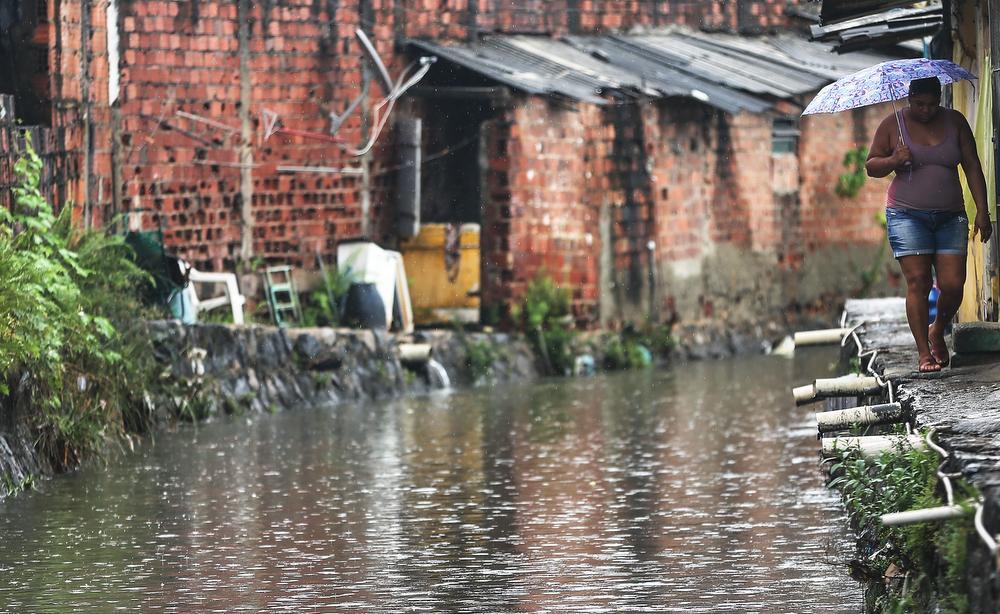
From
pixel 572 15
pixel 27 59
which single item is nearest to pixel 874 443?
pixel 27 59

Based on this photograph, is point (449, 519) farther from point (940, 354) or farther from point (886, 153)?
point (886, 153)

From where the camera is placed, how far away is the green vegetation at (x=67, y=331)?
1191 centimetres

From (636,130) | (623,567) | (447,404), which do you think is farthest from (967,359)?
(636,130)

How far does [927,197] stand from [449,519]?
3048mm

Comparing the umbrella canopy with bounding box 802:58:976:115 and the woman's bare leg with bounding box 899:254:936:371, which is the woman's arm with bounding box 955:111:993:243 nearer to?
the woman's bare leg with bounding box 899:254:936:371

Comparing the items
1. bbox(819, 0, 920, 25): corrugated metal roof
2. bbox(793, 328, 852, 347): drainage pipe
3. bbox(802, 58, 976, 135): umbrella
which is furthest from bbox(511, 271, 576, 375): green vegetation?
bbox(802, 58, 976, 135): umbrella

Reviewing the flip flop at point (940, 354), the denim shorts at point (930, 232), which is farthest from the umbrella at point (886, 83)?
A: the flip flop at point (940, 354)

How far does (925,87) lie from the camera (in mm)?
9492

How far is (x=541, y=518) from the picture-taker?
1059 centimetres

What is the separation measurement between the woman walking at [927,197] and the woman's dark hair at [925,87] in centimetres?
3

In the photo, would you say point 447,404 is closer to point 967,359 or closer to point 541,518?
point 541,518

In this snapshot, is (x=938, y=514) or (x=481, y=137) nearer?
(x=938, y=514)

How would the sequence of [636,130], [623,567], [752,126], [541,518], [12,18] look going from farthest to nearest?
[752,126]
[636,130]
[12,18]
[541,518]
[623,567]

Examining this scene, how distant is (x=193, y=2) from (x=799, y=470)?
9.26 metres
